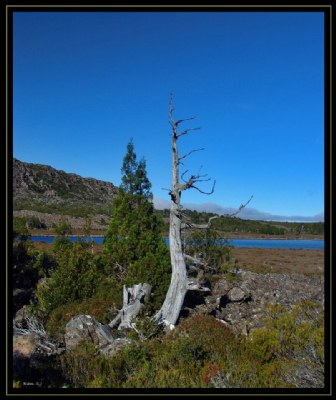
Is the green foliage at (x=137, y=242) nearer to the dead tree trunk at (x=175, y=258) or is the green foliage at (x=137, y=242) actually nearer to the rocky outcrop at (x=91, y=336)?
the dead tree trunk at (x=175, y=258)

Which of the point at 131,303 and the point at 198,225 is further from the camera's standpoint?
the point at 131,303

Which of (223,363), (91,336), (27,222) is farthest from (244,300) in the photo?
(27,222)

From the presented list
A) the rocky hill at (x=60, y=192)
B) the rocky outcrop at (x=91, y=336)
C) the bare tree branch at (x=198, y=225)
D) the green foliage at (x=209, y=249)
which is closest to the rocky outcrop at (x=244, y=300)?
the green foliage at (x=209, y=249)

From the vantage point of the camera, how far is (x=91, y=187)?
367ft

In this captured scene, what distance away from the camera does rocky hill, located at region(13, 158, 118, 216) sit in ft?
246

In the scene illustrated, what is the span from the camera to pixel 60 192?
320 ft

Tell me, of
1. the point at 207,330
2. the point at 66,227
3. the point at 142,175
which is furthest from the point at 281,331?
the point at 66,227

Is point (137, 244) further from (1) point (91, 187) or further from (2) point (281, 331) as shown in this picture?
(1) point (91, 187)

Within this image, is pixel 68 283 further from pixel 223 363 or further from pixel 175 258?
pixel 223 363

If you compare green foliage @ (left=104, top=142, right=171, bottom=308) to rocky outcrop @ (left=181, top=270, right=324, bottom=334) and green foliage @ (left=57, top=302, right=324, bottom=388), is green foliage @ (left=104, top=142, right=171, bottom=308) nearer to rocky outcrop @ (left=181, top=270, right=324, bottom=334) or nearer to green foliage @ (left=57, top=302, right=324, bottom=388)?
rocky outcrop @ (left=181, top=270, right=324, bottom=334)

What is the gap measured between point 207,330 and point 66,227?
15606mm

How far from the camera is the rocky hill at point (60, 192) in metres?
75.1
